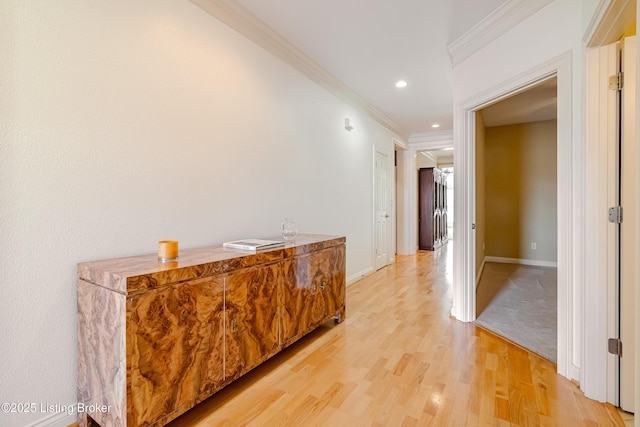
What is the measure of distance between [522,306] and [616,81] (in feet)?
7.94

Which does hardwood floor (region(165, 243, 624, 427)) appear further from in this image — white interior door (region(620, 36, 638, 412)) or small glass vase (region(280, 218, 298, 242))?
small glass vase (region(280, 218, 298, 242))

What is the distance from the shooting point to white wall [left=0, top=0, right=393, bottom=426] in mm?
1280

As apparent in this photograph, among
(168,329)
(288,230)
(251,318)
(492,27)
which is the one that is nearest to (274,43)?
(288,230)

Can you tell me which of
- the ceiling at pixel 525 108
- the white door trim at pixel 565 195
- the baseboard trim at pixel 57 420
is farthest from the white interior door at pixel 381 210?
the baseboard trim at pixel 57 420

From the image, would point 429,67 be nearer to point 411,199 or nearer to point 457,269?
point 457,269

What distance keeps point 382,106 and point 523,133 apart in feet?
10.1

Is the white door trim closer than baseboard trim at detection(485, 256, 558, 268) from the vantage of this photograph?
Yes

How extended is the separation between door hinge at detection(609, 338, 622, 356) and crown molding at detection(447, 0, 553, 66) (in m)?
2.13

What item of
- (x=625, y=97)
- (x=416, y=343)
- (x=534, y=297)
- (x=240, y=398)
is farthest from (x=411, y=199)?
(x=240, y=398)

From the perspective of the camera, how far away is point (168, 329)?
4.44ft

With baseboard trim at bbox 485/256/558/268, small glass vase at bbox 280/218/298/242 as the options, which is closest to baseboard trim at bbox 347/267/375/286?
small glass vase at bbox 280/218/298/242

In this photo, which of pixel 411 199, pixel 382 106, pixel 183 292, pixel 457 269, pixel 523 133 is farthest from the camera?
pixel 411 199

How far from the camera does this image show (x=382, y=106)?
4.46 meters

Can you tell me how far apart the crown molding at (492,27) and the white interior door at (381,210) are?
6.97ft
